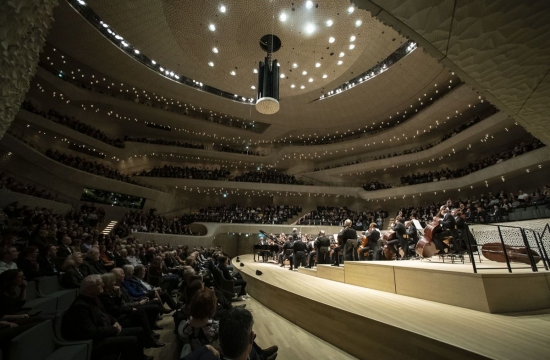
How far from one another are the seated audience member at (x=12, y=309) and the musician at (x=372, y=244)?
6603 millimetres

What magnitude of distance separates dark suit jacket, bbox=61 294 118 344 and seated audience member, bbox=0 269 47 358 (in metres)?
0.21

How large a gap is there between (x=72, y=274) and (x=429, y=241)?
7.23 meters

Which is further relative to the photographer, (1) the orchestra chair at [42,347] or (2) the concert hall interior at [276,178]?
(2) the concert hall interior at [276,178]

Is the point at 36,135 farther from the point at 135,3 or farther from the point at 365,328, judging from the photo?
the point at 365,328

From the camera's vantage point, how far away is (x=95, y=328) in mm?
2461

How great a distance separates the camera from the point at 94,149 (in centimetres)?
1817

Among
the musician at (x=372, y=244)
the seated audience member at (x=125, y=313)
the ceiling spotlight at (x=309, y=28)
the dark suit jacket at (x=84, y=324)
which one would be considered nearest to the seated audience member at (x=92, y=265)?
the seated audience member at (x=125, y=313)

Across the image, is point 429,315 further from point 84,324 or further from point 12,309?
point 12,309

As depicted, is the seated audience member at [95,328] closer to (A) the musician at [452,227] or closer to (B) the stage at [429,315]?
(B) the stage at [429,315]

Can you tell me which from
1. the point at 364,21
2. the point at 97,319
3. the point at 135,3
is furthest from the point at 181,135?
the point at 97,319

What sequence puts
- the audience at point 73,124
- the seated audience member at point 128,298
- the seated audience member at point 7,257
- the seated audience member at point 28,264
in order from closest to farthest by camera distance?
1. the seated audience member at point 7,257
2. the seated audience member at point 28,264
3. the seated audience member at point 128,298
4. the audience at point 73,124

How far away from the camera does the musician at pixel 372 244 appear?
22.5 ft

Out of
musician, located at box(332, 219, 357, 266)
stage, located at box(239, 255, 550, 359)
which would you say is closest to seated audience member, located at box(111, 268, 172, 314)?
stage, located at box(239, 255, 550, 359)

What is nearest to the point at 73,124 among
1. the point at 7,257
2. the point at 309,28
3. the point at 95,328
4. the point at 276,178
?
the point at 276,178
